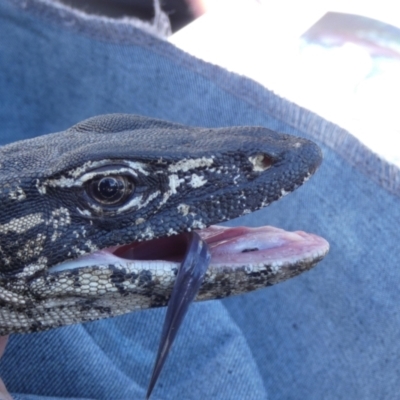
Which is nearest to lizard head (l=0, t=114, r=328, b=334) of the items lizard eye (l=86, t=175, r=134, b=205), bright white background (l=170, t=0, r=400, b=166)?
lizard eye (l=86, t=175, r=134, b=205)

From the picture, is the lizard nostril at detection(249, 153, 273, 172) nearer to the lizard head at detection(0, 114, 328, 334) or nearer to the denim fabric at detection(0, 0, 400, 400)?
the lizard head at detection(0, 114, 328, 334)

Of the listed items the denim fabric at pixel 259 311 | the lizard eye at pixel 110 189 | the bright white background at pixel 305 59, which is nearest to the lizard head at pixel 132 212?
the lizard eye at pixel 110 189

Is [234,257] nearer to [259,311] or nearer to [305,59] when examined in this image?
[259,311]

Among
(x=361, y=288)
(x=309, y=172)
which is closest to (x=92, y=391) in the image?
(x=361, y=288)

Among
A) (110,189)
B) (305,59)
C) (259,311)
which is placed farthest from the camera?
(305,59)

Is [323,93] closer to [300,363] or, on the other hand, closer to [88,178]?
[300,363]

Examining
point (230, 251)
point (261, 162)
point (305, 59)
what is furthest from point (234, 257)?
point (305, 59)
